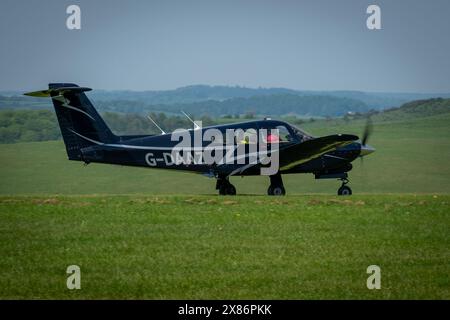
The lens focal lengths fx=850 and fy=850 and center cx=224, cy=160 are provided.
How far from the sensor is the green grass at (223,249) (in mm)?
12555

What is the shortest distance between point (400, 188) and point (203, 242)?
50978 millimetres

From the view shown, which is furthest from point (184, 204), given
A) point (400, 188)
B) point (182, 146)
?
point (400, 188)

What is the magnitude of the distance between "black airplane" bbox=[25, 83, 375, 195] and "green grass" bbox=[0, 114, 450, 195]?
27.4m

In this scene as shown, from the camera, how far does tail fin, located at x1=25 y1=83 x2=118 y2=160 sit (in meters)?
26.8

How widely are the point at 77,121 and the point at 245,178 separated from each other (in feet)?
120

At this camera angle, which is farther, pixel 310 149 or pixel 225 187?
pixel 225 187

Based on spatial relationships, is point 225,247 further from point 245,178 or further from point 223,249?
point 245,178

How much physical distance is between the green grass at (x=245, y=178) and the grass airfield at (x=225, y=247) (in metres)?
34.9

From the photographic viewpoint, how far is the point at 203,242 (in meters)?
15.5

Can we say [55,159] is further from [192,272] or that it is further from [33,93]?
[192,272]

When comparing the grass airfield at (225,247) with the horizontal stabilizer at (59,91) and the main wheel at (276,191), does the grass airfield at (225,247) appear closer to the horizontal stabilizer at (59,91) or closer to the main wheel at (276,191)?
the main wheel at (276,191)

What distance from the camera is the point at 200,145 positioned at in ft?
88.0

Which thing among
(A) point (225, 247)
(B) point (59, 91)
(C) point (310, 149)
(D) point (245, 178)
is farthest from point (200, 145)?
(D) point (245, 178)

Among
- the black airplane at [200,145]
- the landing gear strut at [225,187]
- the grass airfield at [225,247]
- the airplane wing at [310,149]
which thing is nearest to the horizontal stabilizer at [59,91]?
the black airplane at [200,145]
